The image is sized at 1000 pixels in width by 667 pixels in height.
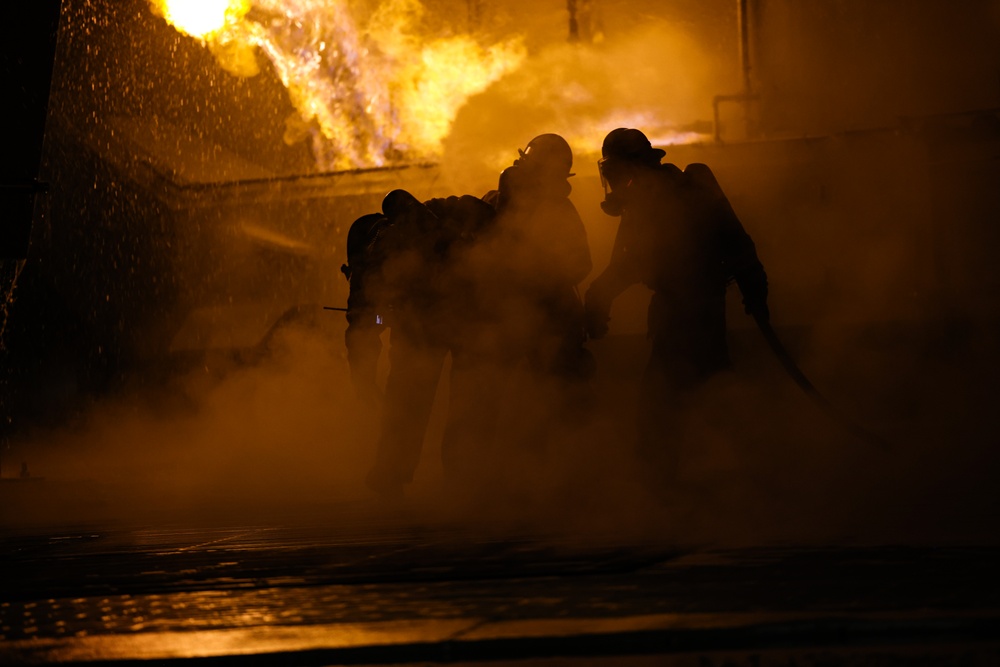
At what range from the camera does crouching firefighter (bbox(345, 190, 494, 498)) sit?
5.82m

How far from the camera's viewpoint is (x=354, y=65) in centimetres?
1164

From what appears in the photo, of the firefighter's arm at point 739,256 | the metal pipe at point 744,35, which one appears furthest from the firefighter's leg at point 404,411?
the metal pipe at point 744,35

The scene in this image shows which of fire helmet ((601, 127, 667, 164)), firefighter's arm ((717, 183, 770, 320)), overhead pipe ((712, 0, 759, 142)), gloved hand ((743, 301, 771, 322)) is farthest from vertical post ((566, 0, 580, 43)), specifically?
gloved hand ((743, 301, 771, 322))

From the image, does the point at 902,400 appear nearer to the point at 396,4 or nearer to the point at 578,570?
the point at 578,570

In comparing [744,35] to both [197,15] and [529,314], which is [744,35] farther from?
[197,15]

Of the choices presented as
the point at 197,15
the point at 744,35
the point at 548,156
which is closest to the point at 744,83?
the point at 744,35

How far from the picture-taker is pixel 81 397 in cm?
1014

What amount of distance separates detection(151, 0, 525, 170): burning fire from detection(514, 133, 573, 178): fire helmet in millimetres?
4618

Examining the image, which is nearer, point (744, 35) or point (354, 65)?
point (744, 35)

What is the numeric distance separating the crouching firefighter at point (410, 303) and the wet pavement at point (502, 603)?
1.75m

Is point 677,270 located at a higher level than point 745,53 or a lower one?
lower

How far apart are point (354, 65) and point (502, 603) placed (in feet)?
31.3

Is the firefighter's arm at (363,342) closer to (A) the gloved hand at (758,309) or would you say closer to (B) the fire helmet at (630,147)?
(B) the fire helmet at (630,147)

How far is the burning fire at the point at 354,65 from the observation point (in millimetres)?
10516
